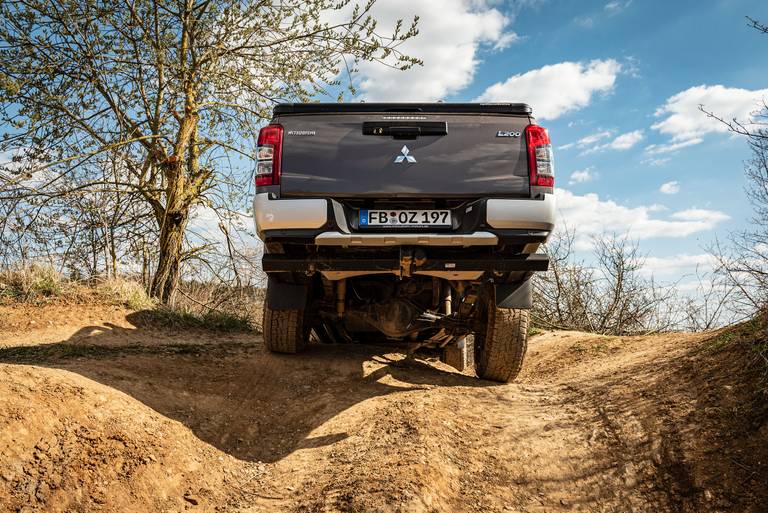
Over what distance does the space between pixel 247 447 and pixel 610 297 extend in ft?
28.8

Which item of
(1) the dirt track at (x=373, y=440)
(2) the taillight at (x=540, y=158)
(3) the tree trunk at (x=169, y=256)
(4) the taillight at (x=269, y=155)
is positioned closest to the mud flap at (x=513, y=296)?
(1) the dirt track at (x=373, y=440)

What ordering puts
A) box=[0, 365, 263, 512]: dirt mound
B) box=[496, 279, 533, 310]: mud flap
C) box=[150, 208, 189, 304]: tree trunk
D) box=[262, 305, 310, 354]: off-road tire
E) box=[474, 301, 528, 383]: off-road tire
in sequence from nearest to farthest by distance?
1. box=[0, 365, 263, 512]: dirt mound
2. box=[496, 279, 533, 310]: mud flap
3. box=[474, 301, 528, 383]: off-road tire
4. box=[262, 305, 310, 354]: off-road tire
5. box=[150, 208, 189, 304]: tree trunk

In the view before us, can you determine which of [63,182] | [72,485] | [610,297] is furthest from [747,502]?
[63,182]

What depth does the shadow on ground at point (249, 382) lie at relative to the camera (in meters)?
3.86

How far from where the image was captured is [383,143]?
3.97 m

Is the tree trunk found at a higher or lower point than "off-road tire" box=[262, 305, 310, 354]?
higher

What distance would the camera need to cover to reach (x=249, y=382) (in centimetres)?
485

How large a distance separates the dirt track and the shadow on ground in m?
0.02

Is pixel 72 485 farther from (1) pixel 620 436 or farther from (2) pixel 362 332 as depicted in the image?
(2) pixel 362 332

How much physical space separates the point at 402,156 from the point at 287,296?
159 centimetres

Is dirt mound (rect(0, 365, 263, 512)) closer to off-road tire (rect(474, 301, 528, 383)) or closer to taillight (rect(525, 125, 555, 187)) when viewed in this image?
off-road tire (rect(474, 301, 528, 383))

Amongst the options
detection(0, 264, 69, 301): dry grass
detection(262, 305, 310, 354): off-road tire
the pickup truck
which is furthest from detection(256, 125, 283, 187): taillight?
detection(0, 264, 69, 301): dry grass

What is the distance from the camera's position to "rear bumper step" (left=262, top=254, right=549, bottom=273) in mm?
3932

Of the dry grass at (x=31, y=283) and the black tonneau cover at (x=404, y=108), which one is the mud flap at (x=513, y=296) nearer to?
the black tonneau cover at (x=404, y=108)
